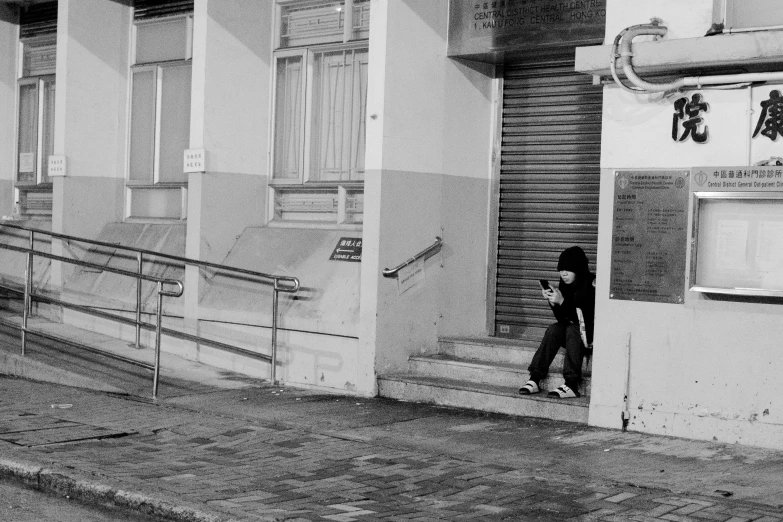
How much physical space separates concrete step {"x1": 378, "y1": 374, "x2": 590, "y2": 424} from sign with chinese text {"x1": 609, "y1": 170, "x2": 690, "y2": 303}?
1042 mm

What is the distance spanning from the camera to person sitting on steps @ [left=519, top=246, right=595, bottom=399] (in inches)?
352

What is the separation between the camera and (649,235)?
823 cm

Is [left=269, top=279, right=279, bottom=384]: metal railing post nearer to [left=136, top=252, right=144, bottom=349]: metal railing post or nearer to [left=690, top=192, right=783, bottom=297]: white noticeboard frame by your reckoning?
[left=136, top=252, right=144, bottom=349]: metal railing post

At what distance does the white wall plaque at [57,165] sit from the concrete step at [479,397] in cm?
515

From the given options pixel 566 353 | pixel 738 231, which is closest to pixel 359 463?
pixel 566 353

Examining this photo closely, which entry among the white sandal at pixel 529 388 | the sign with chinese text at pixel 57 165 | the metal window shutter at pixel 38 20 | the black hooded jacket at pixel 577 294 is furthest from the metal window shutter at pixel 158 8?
the white sandal at pixel 529 388

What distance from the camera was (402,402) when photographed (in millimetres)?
9719

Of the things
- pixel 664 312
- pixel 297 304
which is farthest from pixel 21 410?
pixel 664 312

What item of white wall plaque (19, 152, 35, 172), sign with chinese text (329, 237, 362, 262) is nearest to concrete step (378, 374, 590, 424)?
sign with chinese text (329, 237, 362, 262)

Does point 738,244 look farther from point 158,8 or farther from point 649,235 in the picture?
point 158,8

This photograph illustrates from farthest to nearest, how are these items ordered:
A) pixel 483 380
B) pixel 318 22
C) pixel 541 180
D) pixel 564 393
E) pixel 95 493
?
pixel 318 22
pixel 541 180
pixel 483 380
pixel 564 393
pixel 95 493

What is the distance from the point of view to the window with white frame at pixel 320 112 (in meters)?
11.3

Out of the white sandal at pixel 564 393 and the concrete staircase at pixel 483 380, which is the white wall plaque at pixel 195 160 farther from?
the white sandal at pixel 564 393

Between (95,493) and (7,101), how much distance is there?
378 inches
